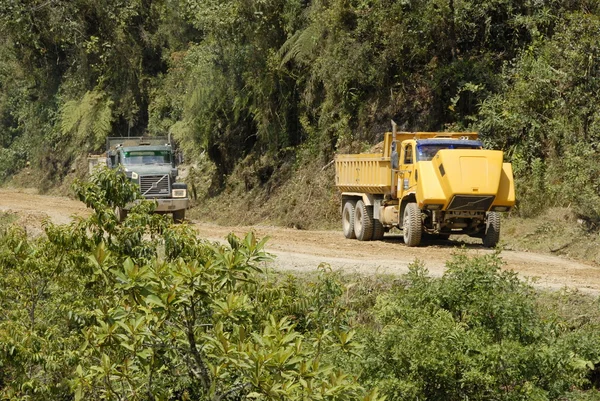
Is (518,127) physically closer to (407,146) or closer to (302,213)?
(407,146)

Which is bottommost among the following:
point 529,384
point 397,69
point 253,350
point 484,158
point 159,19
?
point 529,384

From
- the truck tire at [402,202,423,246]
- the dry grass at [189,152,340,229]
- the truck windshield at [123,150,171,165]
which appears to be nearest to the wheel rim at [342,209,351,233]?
the truck tire at [402,202,423,246]

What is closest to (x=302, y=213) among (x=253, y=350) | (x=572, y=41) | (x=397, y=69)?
(x=397, y=69)

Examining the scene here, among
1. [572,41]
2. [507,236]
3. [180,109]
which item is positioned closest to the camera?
[507,236]

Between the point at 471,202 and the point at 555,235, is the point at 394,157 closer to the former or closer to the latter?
the point at 471,202

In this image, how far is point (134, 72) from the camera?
44938 mm

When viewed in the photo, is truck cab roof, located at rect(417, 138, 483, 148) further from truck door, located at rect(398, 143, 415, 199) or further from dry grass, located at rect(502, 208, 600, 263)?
dry grass, located at rect(502, 208, 600, 263)

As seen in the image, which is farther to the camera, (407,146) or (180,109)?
(180,109)

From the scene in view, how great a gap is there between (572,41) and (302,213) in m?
9.65

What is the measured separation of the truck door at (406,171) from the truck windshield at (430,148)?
0.62ft

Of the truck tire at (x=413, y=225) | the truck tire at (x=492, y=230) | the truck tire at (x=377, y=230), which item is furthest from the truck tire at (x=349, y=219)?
the truck tire at (x=492, y=230)

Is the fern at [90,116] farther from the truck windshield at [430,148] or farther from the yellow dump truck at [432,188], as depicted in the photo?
the truck windshield at [430,148]

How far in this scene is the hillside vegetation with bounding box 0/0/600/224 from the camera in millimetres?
23359

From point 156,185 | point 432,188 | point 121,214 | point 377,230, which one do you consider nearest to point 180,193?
point 156,185
